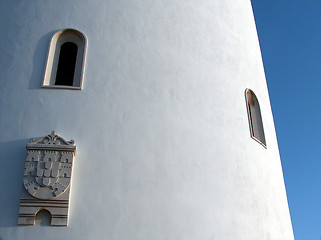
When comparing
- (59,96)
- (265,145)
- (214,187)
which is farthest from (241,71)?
(59,96)

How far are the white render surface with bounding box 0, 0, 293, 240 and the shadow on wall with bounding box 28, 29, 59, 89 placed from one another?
2 centimetres

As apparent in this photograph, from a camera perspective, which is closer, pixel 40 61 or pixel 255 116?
pixel 40 61

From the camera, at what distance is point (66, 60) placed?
888 centimetres

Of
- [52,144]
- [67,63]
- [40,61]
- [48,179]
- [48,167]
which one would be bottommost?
[48,179]

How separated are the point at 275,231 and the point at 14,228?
189 inches

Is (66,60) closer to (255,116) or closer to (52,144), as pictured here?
(52,144)

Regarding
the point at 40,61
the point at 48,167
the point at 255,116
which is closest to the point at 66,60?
the point at 40,61

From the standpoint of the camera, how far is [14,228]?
6625 mm

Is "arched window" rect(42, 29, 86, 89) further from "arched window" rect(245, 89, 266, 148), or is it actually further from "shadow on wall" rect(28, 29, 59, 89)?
"arched window" rect(245, 89, 266, 148)

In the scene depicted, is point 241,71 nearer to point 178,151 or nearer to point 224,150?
point 224,150

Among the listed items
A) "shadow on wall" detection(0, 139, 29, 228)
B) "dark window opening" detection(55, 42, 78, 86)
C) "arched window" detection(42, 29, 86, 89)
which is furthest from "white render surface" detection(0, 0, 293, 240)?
"dark window opening" detection(55, 42, 78, 86)

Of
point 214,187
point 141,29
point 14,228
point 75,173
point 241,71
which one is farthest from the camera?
point 241,71

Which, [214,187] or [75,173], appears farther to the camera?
[214,187]

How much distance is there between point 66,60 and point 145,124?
2.37m
